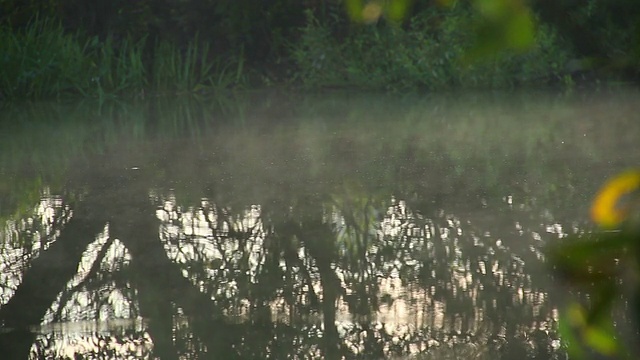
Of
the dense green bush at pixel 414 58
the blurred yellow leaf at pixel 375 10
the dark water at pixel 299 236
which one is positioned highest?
the dense green bush at pixel 414 58

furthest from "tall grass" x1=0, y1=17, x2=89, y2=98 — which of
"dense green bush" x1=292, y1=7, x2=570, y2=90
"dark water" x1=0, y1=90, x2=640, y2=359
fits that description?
"dark water" x1=0, y1=90, x2=640, y2=359

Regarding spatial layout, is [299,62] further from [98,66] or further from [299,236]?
[299,236]

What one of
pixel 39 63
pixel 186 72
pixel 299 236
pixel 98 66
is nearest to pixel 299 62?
pixel 186 72

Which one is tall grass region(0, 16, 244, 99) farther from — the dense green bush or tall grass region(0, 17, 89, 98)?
the dense green bush

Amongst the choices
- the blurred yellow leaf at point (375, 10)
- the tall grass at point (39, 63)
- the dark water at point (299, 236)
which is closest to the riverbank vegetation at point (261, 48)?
the tall grass at point (39, 63)

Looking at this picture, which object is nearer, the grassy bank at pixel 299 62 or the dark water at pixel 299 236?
the dark water at pixel 299 236

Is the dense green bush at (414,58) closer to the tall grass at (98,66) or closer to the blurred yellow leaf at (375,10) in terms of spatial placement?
the tall grass at (98,66)

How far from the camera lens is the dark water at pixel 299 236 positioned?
2303 mm

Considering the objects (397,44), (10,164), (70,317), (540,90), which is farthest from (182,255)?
(397,44)

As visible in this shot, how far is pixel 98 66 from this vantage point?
10484 millimetres

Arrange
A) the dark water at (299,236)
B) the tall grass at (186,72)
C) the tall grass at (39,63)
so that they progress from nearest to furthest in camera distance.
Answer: the dark water at (299,236) < the tall grass at (39,63) < the tall grass at (186,72)

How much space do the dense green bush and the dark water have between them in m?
3.23

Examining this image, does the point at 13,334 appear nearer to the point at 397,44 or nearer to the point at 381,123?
the point at 381,123

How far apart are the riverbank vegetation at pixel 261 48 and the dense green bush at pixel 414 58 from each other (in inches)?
0.5
